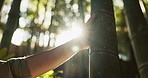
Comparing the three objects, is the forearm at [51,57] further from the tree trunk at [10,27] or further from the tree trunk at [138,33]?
the tree trunk at [10,27]

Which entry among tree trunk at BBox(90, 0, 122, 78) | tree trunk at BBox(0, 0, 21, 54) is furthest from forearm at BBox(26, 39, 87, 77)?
tree trunk at BBox(0, 0, 21, 54)

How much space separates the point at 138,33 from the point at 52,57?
1.42 meters

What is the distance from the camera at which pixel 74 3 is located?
7.96 m

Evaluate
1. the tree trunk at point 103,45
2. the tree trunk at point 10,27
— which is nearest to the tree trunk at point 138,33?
the tree trunk at point 103,45

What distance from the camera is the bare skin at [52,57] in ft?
3.52

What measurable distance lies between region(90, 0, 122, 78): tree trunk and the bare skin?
6 cm

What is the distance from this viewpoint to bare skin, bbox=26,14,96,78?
107 centimetres

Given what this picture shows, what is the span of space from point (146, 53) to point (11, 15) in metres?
3.11

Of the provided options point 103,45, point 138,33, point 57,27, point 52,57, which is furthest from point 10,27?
point 57,27

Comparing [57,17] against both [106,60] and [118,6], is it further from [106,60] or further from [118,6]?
[106,60]

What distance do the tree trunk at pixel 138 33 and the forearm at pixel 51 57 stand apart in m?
1.04

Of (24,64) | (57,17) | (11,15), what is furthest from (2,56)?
(57,17)

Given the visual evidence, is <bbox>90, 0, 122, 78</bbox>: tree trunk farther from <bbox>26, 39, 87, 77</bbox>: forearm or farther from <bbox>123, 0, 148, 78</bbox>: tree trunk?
<bbox>123, 0, 148, 78</bbox>: tree trunk

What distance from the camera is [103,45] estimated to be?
1.12 metres
